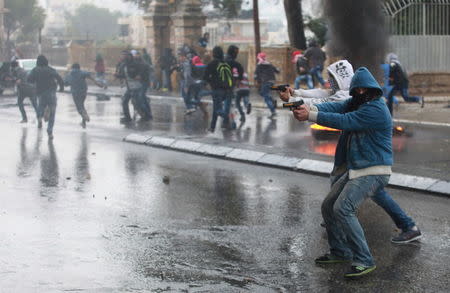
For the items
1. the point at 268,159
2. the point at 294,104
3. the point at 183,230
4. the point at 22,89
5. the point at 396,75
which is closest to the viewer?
the point at 294,104

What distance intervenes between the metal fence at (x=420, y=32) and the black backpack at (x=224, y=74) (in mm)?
8603

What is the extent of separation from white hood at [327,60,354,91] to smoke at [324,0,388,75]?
16.0 metres

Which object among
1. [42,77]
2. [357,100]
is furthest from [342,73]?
[42,77]

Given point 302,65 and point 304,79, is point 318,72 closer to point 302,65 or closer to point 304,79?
point 304,79

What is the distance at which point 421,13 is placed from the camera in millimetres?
27312

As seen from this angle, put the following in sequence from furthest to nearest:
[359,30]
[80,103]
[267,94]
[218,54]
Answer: [359,30] → [267,94] → [80,103] → [218,54]

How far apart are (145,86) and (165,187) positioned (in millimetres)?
10550

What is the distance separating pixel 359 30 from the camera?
26.0 m

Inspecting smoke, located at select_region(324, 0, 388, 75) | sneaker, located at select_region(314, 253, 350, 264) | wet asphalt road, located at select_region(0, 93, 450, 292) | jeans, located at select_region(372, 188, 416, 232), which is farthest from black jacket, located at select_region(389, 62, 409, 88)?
sneaker, located at select_region(314, 253, 350, 264)

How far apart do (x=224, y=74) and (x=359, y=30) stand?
755cm

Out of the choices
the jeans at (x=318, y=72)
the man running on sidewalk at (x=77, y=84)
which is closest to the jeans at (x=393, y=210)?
the man running on sidewalk at (x=77, y=84)

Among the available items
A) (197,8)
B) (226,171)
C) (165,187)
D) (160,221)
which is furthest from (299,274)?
(197,8)

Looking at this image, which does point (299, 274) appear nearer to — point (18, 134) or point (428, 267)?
point (428, 267)

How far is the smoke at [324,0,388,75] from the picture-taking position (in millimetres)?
25609
